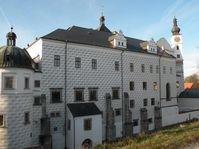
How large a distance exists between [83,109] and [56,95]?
10.1 ft

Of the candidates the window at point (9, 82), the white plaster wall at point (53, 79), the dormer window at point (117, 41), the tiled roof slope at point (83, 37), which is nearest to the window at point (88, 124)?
the white plaster wall at point (53, 79)

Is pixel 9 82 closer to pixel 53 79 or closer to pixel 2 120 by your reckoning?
pixel 2 120

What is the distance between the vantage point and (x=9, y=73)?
61.5 feet

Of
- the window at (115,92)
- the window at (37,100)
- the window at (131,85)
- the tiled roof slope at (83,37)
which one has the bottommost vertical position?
the window at (37,100)

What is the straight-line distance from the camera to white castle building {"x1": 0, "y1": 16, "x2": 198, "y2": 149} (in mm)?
18984

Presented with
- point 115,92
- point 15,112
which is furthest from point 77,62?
point 15,112

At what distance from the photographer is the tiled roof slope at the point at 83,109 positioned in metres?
22.0

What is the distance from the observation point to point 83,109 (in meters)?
22.8

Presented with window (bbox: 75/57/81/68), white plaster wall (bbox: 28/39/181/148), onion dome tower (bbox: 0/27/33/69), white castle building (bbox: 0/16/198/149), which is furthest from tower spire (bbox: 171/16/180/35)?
onion dome tower (bbox: 0/27/33/69)

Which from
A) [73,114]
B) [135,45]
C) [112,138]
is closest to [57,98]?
[73,114]

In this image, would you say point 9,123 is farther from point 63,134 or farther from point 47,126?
point 63,134

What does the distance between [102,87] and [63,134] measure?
22.5 feet

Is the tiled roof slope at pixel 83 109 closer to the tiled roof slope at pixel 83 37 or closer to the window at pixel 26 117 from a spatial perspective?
the window at pixel 26 117

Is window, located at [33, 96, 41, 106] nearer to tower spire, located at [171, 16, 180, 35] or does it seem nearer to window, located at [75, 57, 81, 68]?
window, located at [75, 57, 81, 68]
